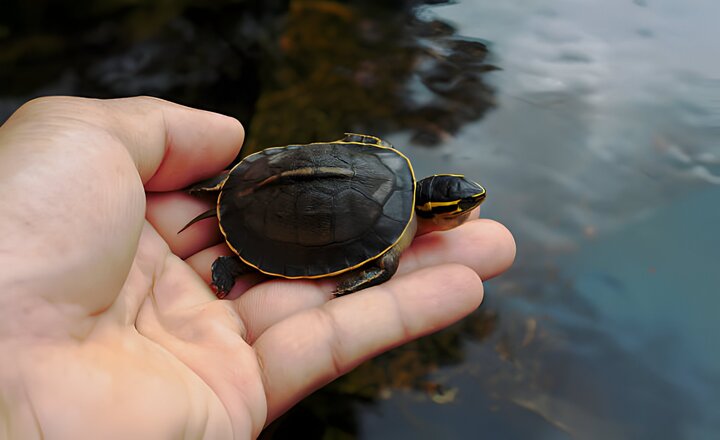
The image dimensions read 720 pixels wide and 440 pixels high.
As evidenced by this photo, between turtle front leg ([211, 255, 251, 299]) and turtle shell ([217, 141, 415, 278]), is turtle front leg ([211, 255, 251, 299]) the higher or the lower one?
the lower one

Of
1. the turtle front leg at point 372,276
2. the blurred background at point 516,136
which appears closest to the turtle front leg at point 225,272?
the turtle front leg at point 372,276

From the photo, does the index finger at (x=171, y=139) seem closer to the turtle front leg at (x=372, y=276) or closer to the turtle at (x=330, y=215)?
the turtle at (x=330, y=215)

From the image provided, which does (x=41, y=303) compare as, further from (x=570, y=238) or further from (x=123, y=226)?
(x=570, y=238)

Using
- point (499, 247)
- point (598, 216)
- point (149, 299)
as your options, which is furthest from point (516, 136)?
point (149, 299)

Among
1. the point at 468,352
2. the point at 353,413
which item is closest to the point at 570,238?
the point at 468,352

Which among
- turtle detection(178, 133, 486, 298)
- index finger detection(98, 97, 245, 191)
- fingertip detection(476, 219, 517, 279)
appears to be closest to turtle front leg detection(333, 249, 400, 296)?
turtle detection(178, 133, 486, 298)

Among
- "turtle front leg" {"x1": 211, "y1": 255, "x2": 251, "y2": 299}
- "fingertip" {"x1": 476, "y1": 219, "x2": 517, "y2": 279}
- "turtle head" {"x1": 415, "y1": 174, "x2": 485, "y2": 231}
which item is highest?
"turtle head" {"x1": 415, "y1": 174, "x2": 485, "y2": 231}

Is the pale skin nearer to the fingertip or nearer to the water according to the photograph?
the fingertip
